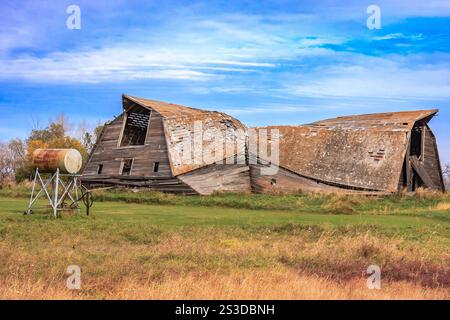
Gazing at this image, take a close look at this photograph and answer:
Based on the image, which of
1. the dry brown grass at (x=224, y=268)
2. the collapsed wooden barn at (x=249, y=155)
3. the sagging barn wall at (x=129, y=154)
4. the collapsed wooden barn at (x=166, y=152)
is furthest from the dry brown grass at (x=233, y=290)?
the sagging barn wall at (x=129, y=154)

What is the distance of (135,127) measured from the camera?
50781 mm

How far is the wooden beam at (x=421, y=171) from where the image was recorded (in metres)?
46.0

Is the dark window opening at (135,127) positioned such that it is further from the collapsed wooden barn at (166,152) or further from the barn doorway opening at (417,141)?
the barn doorway opening at (417,141)

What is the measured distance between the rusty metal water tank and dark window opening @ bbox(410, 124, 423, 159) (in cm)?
3319

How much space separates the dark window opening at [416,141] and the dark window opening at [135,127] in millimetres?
24290

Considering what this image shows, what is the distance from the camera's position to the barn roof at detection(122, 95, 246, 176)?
1740 inches

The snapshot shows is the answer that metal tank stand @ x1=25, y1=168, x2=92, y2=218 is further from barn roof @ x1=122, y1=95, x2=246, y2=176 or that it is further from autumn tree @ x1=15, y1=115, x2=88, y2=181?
autumn tree @ x1=15, y1=115, x2=88, y2=181

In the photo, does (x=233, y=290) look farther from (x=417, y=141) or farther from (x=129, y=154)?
(x=417, y=141)

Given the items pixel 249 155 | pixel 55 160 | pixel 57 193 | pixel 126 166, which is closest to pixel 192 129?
pixel 249 155

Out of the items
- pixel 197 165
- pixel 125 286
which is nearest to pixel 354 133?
pixel 197 165

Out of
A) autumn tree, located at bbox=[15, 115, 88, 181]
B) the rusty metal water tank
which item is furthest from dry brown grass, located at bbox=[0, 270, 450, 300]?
autumn tree, located at bbox=[15, 115, 88, 181]

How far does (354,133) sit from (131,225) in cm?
3052

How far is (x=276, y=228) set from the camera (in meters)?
20.8

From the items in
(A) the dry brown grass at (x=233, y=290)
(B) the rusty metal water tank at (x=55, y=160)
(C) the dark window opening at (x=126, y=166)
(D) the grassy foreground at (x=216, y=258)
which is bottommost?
(D) the grassy foreground at (x=216, y=258)
